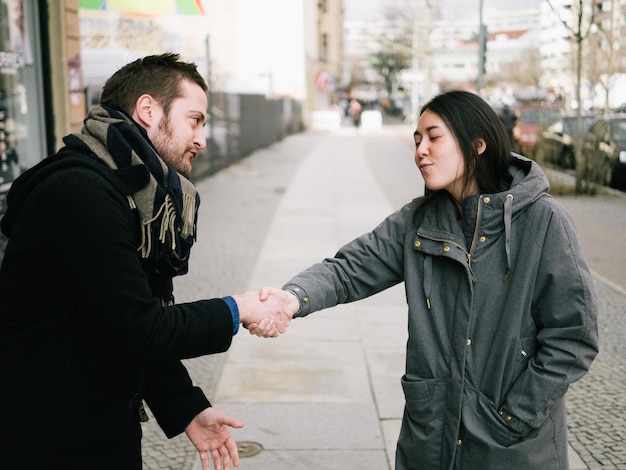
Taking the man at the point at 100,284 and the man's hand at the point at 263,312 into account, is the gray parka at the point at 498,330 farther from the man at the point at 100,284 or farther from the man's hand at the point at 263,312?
the man at the point at 100,284

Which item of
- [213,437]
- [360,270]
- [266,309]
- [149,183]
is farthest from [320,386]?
[149,183]

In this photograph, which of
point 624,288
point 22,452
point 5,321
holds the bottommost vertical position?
point 624,288

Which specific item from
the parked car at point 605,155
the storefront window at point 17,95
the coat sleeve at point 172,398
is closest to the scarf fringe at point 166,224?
the coat sleeve at point 172,398

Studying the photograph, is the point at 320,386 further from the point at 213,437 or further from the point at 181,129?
the point at 181,129

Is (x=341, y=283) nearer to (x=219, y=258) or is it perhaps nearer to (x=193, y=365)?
(x=193, y=365)

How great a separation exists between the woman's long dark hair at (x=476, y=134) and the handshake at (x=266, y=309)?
0.68 metres

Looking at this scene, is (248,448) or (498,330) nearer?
(498,330)

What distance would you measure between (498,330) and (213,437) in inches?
37.8

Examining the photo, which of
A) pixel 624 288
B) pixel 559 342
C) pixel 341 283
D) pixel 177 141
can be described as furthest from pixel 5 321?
pixel 624 288

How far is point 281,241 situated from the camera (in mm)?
10312

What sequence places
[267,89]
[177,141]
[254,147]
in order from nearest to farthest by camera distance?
[177,141], [254,147], [267,89]

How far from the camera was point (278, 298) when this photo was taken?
254cm

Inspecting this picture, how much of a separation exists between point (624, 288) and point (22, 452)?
23.2 ft

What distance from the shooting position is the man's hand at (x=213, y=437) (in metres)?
2.46
